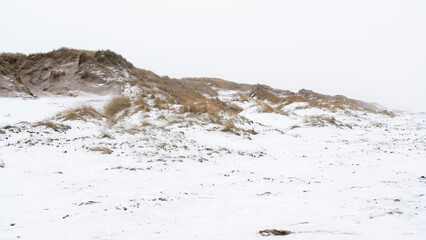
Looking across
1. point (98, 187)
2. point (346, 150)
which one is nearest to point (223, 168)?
point (98, 187)

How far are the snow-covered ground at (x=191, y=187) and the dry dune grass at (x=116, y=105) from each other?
192 inches

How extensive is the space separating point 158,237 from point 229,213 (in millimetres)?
1737

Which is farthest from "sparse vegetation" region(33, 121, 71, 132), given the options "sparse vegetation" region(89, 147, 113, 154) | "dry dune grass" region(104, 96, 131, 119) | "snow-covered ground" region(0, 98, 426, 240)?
"dry dune grass" region(104, 96, 131, 119)

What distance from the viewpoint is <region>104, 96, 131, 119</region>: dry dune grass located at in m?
21.2

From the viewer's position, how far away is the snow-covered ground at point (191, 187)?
4.39 meters

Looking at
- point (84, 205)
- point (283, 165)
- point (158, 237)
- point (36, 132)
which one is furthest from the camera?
point (36, 132)

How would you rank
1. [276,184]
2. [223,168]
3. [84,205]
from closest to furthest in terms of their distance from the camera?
[84,205], [276,184], [223,168]

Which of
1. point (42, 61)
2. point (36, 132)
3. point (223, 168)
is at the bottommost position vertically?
point (223, 168)

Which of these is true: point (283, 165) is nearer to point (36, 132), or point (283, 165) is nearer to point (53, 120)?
point (36, 132)

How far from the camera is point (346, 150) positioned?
14.5 meters

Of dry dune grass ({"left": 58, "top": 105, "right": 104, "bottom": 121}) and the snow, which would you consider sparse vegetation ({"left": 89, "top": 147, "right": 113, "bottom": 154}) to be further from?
the snow

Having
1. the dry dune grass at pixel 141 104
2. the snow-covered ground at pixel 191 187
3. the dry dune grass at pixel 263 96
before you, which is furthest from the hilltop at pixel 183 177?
the dry dune grass at pixel 263 96

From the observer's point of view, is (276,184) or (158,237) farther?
(276,184)

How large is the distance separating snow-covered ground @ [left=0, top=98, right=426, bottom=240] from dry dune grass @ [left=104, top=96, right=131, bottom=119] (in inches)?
192
